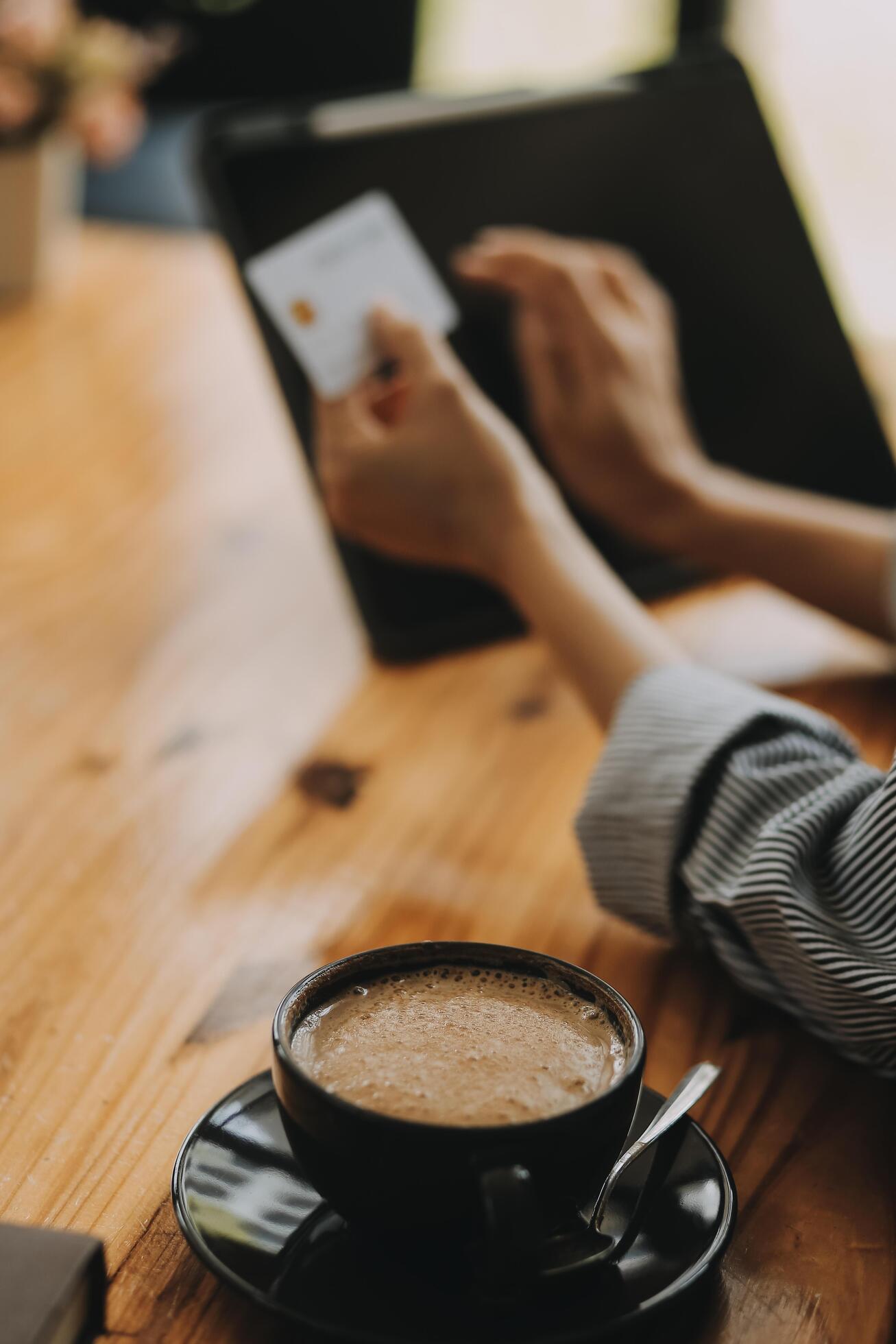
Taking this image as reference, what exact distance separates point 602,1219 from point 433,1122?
76mm

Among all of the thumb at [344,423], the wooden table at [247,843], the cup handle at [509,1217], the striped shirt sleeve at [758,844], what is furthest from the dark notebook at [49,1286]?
the thumb at [344,423]

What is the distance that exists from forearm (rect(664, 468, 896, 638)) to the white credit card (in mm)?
231

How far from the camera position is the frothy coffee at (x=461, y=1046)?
1.20 feet

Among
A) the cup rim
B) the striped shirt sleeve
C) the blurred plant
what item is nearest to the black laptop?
the striped shirt sleeve

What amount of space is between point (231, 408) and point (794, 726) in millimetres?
850

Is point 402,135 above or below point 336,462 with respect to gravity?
above

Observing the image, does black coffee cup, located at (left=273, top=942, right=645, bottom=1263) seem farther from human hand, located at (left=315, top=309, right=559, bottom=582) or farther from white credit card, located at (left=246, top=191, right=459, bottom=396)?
white credit card, located at (left=246, top=191, right=459, bottom=396)

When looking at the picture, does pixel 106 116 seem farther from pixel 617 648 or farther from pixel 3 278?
pixel 617 648

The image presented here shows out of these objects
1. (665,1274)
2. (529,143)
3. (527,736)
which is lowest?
(527,736)

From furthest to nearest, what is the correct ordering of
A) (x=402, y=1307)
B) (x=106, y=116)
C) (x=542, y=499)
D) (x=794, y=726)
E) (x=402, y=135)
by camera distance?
(x=106, y=116) < (x=402, y=135) < (x=542, y=499) < (x=794, y=726) < (x=402, y=1307)

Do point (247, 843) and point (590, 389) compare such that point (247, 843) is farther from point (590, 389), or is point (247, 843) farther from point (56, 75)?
point (56, 75)

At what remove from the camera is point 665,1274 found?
376 millimetres

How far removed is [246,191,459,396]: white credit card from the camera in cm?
83

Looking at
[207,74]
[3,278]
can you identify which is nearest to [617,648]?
[3,278]
